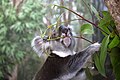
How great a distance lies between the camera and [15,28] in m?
2.43

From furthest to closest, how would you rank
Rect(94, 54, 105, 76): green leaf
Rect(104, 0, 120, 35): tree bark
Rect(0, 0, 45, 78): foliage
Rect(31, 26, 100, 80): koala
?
1. Rect(0, 0, 45, 78): foliage
2. Rect(31, 26, 100, 80): koala
3. Rect(94, 54, 105, 76): green leaf
4. Rect(104, 0, 120, 35): tree bark

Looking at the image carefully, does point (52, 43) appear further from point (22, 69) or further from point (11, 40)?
point (22, 69)

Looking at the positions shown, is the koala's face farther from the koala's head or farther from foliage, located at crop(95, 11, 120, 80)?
foliage, located at crop(95, 11, 120, 80)

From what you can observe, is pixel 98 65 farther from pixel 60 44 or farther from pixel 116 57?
pixel 60 44

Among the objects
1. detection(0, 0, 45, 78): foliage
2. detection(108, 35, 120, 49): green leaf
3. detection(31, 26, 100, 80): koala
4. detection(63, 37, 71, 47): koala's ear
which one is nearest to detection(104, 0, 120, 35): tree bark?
detection(108, 35, 120, 49): green leaf

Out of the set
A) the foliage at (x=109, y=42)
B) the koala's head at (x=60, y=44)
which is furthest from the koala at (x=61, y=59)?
Result: the foliage at (x=109, y=42)

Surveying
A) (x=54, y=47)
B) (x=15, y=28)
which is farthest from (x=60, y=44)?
(x=15, y=28)

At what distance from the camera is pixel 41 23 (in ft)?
8.09

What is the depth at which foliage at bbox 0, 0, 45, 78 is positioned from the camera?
241 cm

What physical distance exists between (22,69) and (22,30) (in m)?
0.49

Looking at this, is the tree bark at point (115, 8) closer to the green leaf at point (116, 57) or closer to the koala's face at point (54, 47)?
the green leaf at point (116, 57)

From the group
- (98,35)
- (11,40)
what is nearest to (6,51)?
(11,40)

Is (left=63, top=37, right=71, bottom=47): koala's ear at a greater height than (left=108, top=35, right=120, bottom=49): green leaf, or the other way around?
(left=108, top=35, right=120, bottom=49): green leaf

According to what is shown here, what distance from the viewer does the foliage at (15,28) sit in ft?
7.91
